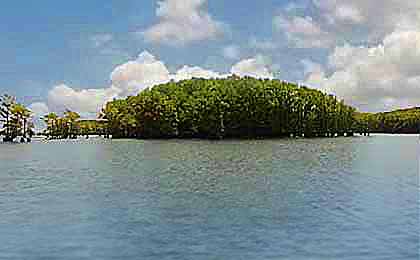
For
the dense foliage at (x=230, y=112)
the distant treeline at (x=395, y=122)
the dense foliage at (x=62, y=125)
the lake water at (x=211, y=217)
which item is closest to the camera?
the lake water at (x=211, y=217)

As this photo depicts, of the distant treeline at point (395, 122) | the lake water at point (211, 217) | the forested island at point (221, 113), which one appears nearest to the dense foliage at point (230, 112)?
the forested island at point (221, 113)

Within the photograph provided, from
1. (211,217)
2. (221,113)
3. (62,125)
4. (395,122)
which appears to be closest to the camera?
(211,217)

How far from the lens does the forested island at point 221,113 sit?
355ft

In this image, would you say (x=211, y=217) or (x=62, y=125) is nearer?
A: (x=211, y=217)

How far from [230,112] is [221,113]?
6.72ft

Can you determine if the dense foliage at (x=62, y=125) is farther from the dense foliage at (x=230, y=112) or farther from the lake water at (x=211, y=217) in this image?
the lake water at (x=211, y=217)

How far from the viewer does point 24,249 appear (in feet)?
41.0

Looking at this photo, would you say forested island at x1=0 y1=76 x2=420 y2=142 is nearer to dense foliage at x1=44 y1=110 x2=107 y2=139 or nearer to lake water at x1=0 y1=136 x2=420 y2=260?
dense foliage at x1=44 y1=110 x2=107 y2=139

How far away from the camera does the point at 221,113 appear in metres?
107

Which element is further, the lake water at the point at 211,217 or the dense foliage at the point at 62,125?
the dense foliage at the point at 62,125

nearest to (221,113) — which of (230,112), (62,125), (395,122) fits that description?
(230,112)

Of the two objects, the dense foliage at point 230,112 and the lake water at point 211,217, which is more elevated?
the dense foliage at point 230,112

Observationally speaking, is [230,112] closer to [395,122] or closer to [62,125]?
[62,125]

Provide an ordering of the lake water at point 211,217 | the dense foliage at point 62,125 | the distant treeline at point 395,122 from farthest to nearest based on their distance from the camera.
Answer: the distant treeline at point 395,122, the dense foliage at point 62,125, the lake water at point 211,217
